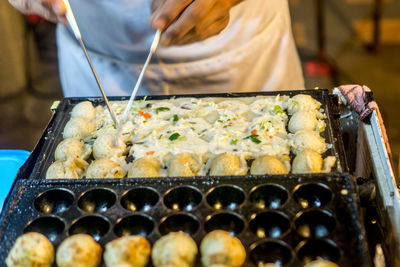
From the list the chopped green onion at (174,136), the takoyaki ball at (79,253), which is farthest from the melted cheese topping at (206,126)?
the takoyaki ball at (79,253)

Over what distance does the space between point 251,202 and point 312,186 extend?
0.22 metres

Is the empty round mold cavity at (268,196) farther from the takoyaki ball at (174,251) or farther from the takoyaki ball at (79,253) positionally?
the takoyaki ball at (79,253)

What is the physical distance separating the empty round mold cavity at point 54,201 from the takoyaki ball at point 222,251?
56cm

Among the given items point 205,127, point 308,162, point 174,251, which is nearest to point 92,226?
point 174,251

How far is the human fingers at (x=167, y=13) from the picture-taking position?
6.57ft

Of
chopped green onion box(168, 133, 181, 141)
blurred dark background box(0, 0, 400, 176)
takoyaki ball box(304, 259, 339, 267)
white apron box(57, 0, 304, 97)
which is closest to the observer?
takoyaki ball box(304, 259, 339, 267)

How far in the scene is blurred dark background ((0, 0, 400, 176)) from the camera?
5168 mm

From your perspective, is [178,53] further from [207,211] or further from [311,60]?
[311,60]

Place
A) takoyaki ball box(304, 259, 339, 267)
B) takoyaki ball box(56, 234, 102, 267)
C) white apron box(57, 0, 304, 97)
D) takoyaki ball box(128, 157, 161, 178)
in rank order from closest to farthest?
1. takoyaki ball box(304, 259, 339, 267)
2. takoyaki ball box(56, 234, 102, 267)
3. takoyaki ball box(128, 157, 161, 178)
4. white apron box(57, 0, 304, 97)

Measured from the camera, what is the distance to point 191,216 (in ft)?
5.27

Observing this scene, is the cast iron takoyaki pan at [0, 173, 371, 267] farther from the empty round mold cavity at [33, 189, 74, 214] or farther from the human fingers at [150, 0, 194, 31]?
the human fingers at [150, 0, 194, 31]

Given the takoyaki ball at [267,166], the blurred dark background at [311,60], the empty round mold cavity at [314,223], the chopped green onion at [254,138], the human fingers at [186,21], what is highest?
the blurred dark background at [311,60]

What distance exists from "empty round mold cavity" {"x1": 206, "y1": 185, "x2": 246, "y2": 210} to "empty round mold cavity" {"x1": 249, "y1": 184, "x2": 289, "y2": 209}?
0.16 ft

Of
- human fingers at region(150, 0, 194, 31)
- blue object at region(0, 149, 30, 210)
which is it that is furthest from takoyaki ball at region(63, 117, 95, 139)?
human fingers at region(150, 0, 194, 31)
